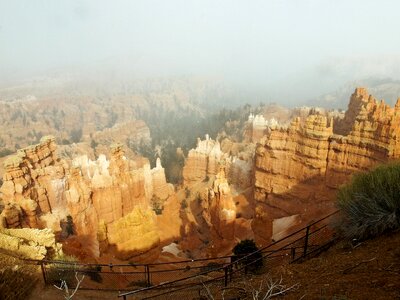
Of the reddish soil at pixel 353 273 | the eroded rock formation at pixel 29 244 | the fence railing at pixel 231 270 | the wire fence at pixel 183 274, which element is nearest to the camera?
the reddish soil at pixel 353 273

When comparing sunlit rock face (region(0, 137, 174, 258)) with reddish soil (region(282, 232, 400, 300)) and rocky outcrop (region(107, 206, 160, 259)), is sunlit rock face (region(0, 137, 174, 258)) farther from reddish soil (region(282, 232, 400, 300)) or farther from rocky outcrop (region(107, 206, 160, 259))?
reddish soil (region(282, 232, 400, 300))

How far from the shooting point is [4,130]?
8412 centimetres

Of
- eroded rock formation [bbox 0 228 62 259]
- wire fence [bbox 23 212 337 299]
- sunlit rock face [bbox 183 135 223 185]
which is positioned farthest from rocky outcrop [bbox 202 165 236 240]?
eroded rock formation [bbox 0 228 62 259]

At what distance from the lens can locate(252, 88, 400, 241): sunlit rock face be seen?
19.9 m

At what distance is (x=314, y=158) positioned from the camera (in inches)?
912

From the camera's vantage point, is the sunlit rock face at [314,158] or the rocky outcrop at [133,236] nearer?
the rocky outcrop at [133,236]

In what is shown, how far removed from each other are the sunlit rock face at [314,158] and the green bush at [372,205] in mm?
10006

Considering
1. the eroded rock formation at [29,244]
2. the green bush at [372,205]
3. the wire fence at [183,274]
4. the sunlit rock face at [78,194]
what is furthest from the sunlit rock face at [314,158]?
the eroded rock formation at [29,244]

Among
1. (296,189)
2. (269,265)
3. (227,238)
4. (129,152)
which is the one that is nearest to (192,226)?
(227,238)

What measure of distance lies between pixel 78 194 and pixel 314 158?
50.8ft

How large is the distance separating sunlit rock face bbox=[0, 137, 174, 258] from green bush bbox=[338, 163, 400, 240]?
1205cm

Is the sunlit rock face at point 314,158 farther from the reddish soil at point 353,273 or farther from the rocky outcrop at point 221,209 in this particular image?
the reddish soil at point 353,273

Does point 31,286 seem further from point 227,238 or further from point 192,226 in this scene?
point 192,226

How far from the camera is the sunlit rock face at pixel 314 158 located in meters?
19.9
